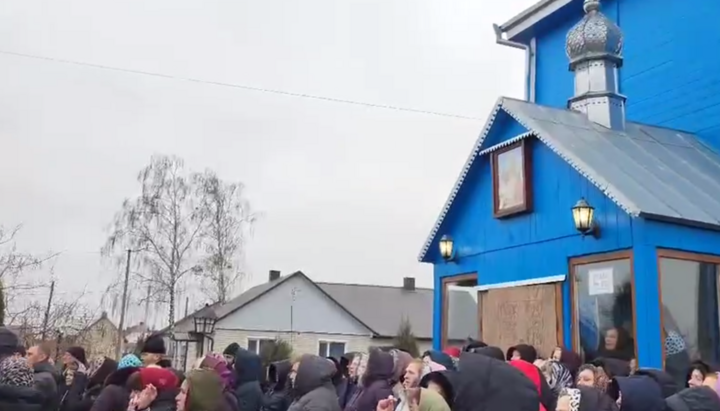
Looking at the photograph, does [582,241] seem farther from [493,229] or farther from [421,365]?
[421,365]

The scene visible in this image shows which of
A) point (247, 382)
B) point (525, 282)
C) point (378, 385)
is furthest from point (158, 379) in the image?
point (525, 282)

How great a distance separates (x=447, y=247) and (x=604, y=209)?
3216mm

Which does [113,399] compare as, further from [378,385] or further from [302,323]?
[302,323]

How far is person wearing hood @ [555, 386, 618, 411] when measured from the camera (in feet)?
16.2

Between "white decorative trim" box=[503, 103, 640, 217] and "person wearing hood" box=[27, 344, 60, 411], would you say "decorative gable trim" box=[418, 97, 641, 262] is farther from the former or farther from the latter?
"person wearing hood" box=[27, 344, 60, 411]

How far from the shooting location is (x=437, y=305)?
11.7 m

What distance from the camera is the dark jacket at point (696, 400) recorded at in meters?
5.28

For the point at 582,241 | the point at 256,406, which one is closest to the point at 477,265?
the point at 582,241

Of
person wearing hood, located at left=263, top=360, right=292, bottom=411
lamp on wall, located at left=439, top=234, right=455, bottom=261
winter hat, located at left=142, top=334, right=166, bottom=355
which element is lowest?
person wearing hood, located at left=263, top=360, right=292, bottom=411

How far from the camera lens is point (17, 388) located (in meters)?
5.12

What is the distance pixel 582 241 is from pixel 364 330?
86.2 ft

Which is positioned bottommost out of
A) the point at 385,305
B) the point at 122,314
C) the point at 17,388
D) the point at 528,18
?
the point at 17,388

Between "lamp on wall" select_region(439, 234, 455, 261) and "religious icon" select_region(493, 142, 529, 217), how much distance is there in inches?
49.1

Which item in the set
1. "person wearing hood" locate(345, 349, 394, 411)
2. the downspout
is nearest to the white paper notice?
"person wearing hood" locate(345, 349, 394, 411)
